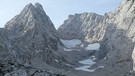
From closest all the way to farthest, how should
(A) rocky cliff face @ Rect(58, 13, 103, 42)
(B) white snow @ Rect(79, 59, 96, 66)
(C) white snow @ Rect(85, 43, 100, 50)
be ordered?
(B) white snow @ Rect(79, 59, 96, 66) < (C) white snow @ Rect(85, 43, 100, 50) < (A) rocky cliff face @ Rect(58, 13, 103, 42)

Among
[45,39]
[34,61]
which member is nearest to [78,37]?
[45,39]

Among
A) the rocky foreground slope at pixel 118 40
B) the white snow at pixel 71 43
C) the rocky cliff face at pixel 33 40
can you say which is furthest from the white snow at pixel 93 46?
the rocky cliff face at pixel 33 40

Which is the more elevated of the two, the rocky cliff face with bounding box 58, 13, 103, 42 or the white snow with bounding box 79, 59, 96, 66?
the rocky cliff face with bounding box 58, 13, 103, 42

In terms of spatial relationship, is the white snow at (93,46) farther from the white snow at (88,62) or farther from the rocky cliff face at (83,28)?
the white snow at (88,62)

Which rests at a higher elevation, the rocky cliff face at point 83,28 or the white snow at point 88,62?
the rocky cliff face at point 83,28

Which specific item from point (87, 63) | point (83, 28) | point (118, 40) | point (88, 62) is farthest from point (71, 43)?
point (118, 40)

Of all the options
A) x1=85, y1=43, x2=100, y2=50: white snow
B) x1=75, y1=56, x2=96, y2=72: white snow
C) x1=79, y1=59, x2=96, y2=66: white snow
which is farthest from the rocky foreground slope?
x1=85, y1=43, x2=100, y2=50: white snow

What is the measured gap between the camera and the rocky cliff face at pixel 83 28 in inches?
6750

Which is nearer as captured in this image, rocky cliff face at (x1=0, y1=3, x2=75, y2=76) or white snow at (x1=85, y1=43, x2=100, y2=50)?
rocky cliff face at (x1=0, y1=3, x2=75, y2=76)

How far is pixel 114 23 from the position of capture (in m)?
136

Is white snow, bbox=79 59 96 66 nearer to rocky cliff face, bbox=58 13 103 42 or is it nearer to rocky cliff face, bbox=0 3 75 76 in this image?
rocky cliff face, bbox=0 3 75 76

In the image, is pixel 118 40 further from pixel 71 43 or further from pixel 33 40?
pixel 71 43

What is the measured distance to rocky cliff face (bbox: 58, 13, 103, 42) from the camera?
171 meters

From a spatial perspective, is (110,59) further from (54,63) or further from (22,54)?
(22,54)
